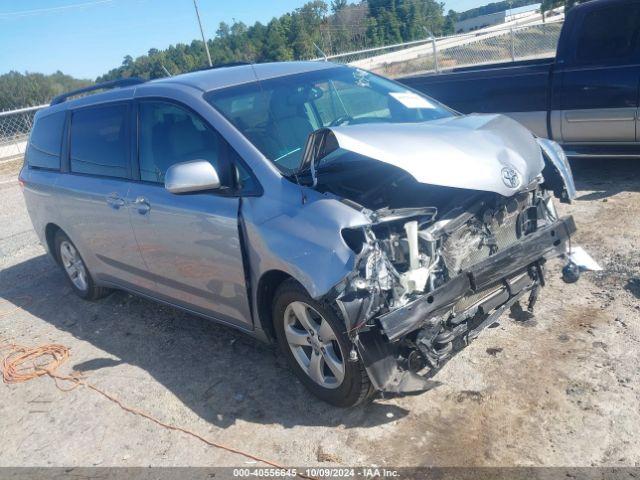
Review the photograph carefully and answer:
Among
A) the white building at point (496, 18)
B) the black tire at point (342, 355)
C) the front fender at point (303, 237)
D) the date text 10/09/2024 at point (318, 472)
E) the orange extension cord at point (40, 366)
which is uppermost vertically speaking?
the white building at point (496, 18)

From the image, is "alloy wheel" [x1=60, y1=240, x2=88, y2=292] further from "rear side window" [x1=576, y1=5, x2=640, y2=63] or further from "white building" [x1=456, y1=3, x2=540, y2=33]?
"white building" [x1=456, y1=3, x2=540, y2=33]

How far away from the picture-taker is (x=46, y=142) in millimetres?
5750

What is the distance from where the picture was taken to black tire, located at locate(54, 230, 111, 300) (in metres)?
5.65

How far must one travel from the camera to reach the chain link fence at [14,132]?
17500mm

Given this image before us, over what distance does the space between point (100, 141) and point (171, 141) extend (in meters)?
1.04

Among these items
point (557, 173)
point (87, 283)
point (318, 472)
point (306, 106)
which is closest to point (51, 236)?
point (87, 283)

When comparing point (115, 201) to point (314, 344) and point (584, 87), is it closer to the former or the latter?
point (314, 344)

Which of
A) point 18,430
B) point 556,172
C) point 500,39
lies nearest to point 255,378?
point 18,430

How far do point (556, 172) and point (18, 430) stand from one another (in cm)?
405

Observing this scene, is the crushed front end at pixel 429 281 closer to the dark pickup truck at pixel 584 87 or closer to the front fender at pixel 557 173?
the front fender at pixel 557 173

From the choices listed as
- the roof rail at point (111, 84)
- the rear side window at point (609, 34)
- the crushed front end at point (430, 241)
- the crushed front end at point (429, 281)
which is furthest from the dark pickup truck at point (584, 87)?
the roof rail at point (111, 84)

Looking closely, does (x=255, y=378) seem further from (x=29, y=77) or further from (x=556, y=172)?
(x=29, y=77)

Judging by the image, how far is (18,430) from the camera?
3.88m

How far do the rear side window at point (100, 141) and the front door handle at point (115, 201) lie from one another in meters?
0.16
